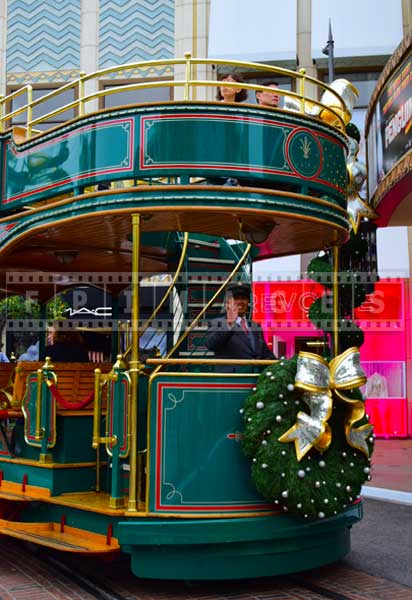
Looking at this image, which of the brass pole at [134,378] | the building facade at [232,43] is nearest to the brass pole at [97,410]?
the brass pole at [134,378]

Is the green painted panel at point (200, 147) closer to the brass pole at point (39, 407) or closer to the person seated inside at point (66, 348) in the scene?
the brass pole at point (39, 407)

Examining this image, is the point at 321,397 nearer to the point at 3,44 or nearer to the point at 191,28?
the point at 191,28

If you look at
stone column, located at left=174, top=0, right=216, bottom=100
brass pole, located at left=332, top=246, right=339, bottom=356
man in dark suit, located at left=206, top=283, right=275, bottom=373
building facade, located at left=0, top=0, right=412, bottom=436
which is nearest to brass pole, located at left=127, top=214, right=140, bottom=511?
man in dark suit, located at left=206, top=283, right=275, bottom=373

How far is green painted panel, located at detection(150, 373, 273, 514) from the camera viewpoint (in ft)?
19.4

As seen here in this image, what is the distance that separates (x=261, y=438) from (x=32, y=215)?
2.89 metres

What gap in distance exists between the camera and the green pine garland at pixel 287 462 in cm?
581

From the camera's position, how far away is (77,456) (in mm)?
7137

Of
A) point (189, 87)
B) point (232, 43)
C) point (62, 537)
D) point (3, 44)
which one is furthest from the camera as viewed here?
point (3, 44)

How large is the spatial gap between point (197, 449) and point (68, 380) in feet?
7.67

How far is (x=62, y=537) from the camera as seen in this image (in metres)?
6.43

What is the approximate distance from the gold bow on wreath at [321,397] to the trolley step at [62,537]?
5.33 feet

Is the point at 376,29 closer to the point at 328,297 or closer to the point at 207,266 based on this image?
the point at 328,297

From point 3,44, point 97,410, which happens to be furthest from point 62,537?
point 3,44

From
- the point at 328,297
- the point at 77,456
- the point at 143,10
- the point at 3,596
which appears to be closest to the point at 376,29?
the point at 143,10
